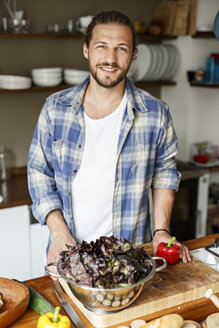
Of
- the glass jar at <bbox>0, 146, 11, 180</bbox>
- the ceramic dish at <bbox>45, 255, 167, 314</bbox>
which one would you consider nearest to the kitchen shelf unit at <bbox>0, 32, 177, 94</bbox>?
the glass jar at <bbox>0, 146, 11, 180</bbox>

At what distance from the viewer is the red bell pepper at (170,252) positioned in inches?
59.5

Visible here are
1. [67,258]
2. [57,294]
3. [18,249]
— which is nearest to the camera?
[67,258]

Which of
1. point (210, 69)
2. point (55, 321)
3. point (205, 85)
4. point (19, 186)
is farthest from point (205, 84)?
point (55, 321)

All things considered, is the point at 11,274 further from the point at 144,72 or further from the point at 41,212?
the point at 144,72

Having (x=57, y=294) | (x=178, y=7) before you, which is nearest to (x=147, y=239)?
(x=57, y=294)

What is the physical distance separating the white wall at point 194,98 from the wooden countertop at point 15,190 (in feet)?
4.43

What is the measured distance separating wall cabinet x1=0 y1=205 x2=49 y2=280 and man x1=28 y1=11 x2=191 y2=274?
0.79m

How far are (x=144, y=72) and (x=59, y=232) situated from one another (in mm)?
2022

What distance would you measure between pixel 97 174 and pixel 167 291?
2.05ft

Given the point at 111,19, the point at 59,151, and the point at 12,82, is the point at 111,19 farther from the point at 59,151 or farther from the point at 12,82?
the point at 12,82

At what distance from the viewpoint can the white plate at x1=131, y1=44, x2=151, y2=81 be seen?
335 centimetres

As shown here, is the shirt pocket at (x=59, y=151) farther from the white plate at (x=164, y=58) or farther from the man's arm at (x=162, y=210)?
the white plate at (x=164, y=58)

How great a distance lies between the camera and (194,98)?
3541 mm

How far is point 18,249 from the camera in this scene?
2.62 m
